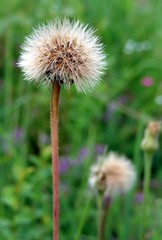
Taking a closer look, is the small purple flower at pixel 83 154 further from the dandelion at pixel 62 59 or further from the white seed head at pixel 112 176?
the dandelion at pixel 62 59

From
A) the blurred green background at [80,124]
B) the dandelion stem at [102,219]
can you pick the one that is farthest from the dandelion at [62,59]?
the blurred green background at [80,124]

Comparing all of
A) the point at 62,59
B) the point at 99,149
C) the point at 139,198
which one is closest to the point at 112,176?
the point at 139,198

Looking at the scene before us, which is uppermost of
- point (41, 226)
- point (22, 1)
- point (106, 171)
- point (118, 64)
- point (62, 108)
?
point (22, 1)

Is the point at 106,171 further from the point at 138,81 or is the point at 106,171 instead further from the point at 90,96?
the point at 138,81

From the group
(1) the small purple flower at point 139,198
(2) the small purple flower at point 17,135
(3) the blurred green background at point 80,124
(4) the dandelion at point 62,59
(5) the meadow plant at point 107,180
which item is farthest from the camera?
(2) the small purple flower at point 17,135

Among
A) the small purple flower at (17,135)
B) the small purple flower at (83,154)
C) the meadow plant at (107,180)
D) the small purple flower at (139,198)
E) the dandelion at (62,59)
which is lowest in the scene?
the small purple flower at (139,198)

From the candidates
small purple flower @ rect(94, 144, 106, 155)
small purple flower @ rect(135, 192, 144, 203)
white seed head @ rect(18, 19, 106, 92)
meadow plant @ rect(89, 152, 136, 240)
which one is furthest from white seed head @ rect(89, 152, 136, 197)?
small purple flower @ rect(94, 144, 106, 155)

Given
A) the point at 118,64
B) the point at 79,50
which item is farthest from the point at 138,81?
the point at 79,50
